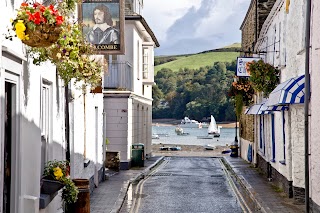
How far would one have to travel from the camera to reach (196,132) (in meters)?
140

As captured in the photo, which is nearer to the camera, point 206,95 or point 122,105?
point 122,105

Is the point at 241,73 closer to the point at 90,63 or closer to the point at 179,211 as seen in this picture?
the point at 179,211

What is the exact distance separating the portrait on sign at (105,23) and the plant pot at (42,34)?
7862mm

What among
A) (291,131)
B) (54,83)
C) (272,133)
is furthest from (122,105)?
(54,83)

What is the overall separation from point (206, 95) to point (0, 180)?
447 feet

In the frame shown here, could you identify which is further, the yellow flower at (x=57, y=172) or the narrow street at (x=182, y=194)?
the narrow street at (x=182, y=194)

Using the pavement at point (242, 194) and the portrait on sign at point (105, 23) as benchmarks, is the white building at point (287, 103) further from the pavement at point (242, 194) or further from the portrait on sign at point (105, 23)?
the portrait on sign at point (105, 23)

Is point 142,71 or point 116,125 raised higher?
point 142,71

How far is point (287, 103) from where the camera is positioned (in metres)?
15.6

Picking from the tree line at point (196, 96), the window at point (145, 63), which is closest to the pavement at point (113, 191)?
the window at point (145, 63)

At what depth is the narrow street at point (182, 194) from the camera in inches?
664

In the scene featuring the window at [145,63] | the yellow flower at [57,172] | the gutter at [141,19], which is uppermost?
the gutter at [141,19]

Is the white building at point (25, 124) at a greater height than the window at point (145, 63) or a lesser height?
lesser

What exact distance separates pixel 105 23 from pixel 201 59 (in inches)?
6793
